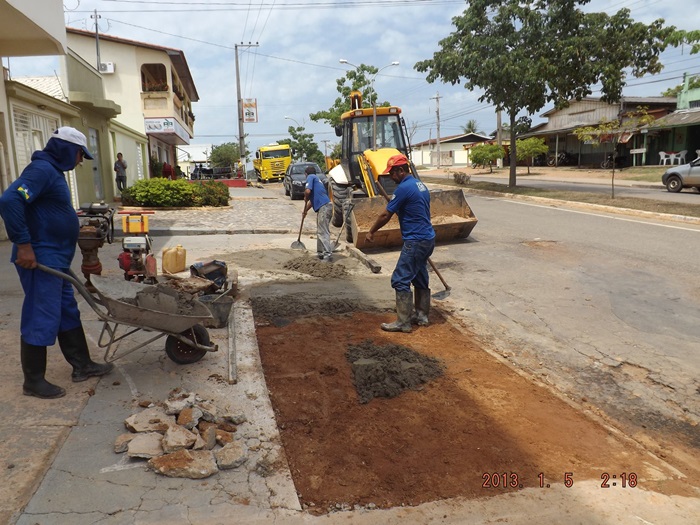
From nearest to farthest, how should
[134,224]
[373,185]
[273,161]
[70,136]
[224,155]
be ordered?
[70,136], [134,224], [373,185], [273,161], [224,155]

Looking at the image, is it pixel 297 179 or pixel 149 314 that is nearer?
pixel 149 314

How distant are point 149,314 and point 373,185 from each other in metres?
8.47

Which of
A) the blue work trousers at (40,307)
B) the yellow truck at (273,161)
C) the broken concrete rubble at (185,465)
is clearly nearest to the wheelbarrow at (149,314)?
the blue work trousers at (40,307)

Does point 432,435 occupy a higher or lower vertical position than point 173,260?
lower

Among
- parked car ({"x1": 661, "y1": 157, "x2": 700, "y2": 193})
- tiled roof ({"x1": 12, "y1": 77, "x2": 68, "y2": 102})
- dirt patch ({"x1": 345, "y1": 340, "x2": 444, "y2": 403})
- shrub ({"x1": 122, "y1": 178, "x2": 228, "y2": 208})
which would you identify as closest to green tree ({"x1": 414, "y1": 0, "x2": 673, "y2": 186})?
parked car ({"x1": 661, "y1": 157, "x2": 700, "y2": 193})

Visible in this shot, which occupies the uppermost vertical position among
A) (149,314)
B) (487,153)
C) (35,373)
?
(487,153)

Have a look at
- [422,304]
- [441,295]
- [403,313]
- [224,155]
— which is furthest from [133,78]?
[224,155]

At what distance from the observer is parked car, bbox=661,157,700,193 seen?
20031mm

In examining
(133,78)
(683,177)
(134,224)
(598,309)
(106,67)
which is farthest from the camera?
(133,78)

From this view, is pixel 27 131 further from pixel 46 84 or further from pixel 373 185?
pixel 373 185

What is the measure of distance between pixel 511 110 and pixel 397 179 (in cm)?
1813

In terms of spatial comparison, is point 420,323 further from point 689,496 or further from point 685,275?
point 685,275

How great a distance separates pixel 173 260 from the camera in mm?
8094

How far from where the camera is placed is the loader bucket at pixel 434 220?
1033cm
